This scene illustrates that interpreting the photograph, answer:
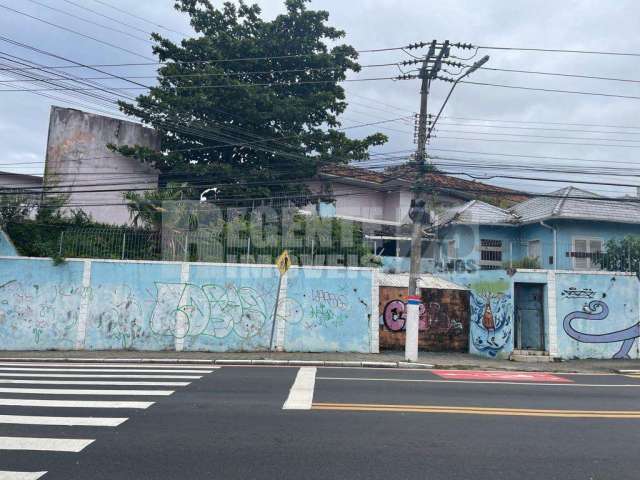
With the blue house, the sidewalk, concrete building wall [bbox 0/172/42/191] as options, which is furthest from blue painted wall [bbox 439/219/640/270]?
concrete building wall [bbox 0/172/42/191]

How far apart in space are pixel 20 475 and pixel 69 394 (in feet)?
13.8

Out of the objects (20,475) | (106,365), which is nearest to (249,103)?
(106,365)

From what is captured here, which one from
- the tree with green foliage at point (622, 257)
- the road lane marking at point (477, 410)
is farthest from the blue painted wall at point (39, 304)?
the tree with green foliage at point (622, 257)

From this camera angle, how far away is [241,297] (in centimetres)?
1692

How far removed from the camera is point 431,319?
60.4 ft

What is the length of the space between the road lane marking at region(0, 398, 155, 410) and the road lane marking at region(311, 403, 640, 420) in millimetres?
2852

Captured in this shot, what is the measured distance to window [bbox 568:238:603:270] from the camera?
72.2 ft

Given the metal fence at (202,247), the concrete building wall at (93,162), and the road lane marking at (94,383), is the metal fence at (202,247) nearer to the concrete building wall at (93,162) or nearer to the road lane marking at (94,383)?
the concrete building wall at (93,162)

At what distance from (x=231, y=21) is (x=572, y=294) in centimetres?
1953

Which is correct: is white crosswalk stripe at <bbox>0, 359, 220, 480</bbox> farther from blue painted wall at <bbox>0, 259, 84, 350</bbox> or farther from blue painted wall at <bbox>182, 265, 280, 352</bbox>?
blue painted wall at <bbox>182, 265, 280, 352</bbox>

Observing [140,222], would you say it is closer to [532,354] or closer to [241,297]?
[241,297]

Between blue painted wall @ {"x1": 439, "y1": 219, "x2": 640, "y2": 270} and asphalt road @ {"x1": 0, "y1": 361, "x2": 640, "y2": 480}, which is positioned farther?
blue painted wall @ {"x1": 439, "y1": 219, "x2": 640, "y2": 270}

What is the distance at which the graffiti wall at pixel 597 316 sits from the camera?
17.3 meters

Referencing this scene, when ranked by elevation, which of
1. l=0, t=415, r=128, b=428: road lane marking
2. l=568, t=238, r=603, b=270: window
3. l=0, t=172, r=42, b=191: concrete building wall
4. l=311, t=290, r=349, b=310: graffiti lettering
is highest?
l=0, t=172, r=42, b=191: concrete building wall
